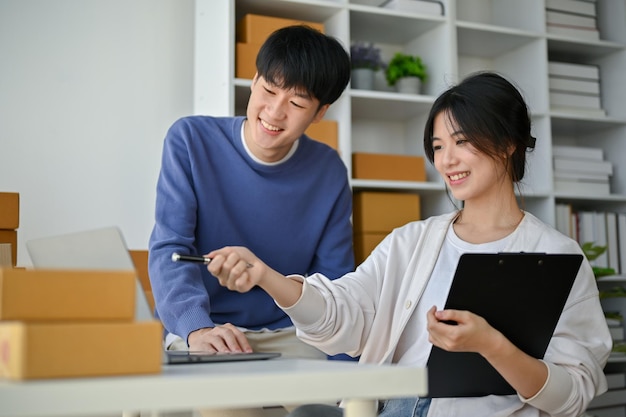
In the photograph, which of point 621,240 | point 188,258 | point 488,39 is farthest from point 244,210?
point 621,240

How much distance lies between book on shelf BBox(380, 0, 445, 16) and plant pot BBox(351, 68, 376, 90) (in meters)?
0.31

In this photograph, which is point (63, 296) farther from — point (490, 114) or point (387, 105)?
point (387, 105)

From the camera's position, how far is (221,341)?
1.49 meters

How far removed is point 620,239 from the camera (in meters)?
3.66

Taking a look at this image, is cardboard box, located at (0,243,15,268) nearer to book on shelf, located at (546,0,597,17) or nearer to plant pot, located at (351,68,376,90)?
plant pot, located at (351,68,376,90)

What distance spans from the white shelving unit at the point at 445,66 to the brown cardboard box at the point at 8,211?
0.93 meters

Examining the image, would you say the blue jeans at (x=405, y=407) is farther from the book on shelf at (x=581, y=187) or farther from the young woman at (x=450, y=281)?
the book on shelf at (x=581, y=187)

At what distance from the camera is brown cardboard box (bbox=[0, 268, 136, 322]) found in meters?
0.73

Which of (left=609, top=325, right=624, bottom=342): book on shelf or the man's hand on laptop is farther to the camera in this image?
(left=609, top=325, right=624, bottom=342): book on shelf

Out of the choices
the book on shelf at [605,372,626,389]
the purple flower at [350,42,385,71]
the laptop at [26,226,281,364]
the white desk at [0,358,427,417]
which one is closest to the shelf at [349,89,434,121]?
the purple flower at [350,42,385,71]

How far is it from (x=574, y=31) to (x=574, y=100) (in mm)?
332

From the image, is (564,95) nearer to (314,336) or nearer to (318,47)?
(318,47)

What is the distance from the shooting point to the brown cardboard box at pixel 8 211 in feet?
6.77

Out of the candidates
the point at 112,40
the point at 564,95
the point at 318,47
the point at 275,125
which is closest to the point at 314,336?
the point at 275,125
